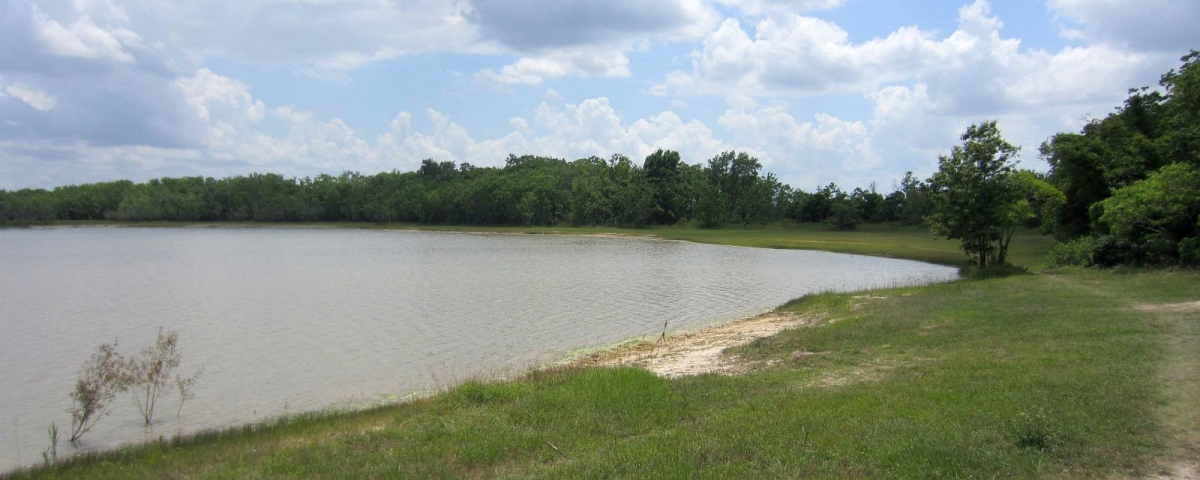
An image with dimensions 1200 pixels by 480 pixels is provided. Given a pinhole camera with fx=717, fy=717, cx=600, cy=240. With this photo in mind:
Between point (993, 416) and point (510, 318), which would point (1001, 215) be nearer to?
point (510, 318)

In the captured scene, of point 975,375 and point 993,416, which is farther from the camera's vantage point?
point 975,375

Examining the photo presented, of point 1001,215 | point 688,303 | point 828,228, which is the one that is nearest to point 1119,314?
point 688,303

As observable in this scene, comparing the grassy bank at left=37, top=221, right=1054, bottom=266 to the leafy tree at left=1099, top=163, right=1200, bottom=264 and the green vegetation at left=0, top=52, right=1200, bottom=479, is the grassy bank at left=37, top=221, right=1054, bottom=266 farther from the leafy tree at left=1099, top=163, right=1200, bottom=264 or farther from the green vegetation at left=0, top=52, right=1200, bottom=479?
the green vegetation at left=0, top=52, right=1200, bottom=479

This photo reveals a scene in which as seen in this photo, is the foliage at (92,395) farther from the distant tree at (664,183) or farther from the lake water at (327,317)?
the distant tree at (664,183)

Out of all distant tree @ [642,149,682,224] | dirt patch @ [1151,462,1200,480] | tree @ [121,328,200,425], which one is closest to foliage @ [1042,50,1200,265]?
dirt patch @ [1151,462,1200,480]

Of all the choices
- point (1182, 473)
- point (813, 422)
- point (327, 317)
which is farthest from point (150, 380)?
point (1182, 473)

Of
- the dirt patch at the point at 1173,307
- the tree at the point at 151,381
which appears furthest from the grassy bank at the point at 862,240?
the tree at the point at 151,381

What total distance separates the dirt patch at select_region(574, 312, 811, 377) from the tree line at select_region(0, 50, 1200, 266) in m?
15.7

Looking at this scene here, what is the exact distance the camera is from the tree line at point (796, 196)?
2953 centimetres

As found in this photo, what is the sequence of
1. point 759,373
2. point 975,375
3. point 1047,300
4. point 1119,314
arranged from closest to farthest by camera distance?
point 975,375
point 759,373
point 1119,314
point 1047,300

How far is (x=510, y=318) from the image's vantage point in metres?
24.9

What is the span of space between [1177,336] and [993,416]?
721 cm

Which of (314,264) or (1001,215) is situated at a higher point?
(1001,215)

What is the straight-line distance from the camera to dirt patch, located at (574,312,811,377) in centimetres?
1418
